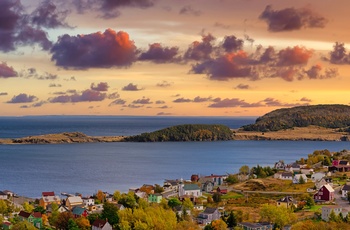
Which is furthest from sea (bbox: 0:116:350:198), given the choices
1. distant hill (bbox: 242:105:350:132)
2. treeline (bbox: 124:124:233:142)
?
distant hill (bbox: 242:105:350:132)

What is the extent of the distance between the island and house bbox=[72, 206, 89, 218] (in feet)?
321

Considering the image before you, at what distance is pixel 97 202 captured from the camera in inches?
1970

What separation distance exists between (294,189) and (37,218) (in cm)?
2808

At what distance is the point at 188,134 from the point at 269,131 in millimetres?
34630

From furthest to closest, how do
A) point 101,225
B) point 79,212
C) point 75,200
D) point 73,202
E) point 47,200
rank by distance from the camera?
1. point 47,200
2. point 75,200
3. point 73,202
4. point 79,212
5. point 101,225

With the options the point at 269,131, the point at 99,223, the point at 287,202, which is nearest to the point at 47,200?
the point at 99,223

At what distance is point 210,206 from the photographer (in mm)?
48594

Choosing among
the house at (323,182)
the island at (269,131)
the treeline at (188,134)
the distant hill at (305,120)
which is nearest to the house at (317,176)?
the house at (323,182)

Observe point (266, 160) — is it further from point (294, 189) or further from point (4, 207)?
point (4, 207)

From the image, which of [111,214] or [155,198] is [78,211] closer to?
[111,214]

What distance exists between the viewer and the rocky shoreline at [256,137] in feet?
466

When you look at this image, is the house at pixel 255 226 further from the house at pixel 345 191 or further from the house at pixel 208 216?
the house at pixel 345 191

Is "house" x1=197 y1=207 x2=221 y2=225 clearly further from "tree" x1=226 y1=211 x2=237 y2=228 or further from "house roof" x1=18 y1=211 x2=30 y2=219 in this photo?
"house roof" x1=18 y1=211 x2=30 y2=219

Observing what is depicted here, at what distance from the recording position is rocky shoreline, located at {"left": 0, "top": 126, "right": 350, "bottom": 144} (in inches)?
5592
